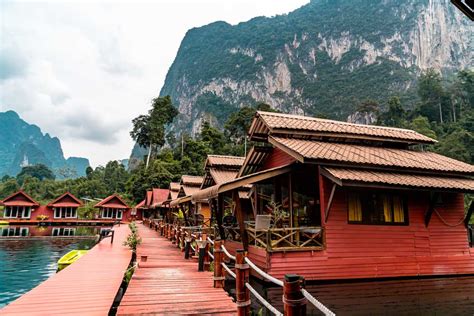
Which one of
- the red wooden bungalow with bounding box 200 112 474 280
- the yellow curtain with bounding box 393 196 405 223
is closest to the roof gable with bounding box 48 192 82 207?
the red wooden bungalow with bounding box 200 112 474 280

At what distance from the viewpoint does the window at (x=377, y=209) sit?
1018 cm

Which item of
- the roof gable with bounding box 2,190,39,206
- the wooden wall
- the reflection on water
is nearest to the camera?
the reflection on water

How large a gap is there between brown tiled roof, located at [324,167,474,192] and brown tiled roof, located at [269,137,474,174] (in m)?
0.31

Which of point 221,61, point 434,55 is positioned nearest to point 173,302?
point 434,55

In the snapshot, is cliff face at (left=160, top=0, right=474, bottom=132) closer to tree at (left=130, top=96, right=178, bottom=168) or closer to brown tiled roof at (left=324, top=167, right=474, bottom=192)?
tree at (left=130, top=96, right=178, bottom=168)

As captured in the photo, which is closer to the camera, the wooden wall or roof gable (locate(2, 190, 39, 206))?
the wooden wall

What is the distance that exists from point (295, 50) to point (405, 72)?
43.0 m

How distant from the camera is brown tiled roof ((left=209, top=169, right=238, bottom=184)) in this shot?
1764 centimetres

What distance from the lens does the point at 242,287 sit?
A: 4.98 m

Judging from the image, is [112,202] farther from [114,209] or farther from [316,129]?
[316,129]

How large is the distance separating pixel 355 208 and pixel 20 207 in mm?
45410

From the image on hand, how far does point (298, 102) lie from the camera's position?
105125 millimetres

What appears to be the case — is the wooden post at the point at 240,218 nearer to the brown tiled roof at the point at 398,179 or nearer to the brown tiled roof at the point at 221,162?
the brown tiled roof at the point at 398,179

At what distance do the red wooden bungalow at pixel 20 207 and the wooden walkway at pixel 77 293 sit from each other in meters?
38.9
